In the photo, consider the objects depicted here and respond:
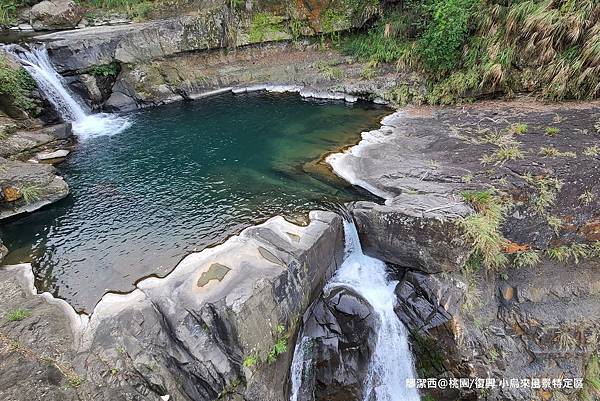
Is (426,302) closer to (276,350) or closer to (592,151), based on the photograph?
(276,350)

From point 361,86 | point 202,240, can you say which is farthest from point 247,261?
point 361,86

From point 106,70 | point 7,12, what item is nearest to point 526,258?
point 106,70

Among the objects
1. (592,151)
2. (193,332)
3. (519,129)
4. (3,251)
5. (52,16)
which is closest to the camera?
(193,332)

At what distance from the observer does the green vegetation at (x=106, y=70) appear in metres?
13.1

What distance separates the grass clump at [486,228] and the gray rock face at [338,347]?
6.40 ft

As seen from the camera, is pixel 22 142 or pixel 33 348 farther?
pixel 22 142

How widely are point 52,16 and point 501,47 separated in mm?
16444

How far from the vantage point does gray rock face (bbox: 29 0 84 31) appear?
15297 mm

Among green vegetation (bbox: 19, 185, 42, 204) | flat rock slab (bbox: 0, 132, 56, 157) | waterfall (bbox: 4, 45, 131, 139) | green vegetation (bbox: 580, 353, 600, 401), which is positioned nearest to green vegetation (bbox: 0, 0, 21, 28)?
waterfall (bbox: 4, 45, 131, 139)

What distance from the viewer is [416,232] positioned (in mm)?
6211

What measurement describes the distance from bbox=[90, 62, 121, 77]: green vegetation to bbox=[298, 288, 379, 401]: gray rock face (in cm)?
1171

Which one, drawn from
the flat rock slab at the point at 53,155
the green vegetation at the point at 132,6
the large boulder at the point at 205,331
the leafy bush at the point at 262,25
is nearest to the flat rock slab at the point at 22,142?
the flat rock slab at the point at 53,155

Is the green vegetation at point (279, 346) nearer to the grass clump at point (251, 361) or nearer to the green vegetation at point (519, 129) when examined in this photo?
the grass clump at point (251, 361)

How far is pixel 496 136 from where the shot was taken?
865 cm
